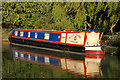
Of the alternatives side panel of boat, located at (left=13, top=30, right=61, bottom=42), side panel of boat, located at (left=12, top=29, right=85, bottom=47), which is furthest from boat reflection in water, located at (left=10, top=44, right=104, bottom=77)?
side panel of boat, located at (left=13, top=30, right=61, bottom=42)

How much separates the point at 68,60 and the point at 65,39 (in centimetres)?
474

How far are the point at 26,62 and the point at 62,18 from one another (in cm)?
1145

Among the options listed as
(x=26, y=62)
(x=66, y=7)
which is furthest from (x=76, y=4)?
(x=26, y=62)

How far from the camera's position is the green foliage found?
29.1m

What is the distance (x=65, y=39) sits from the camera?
91.0 ft

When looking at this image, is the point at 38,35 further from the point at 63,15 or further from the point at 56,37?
the point at 63,15

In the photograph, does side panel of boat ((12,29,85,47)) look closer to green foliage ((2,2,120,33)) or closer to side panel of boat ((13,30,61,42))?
side panel of boat ((13,30,61,42))

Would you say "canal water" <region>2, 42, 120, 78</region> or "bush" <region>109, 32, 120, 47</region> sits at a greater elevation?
"bush" <region>109, 32, 120, 47</region>

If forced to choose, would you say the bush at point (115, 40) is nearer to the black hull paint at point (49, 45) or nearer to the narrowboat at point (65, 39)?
the narrowboat at point (65, 39)

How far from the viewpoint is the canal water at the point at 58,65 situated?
18103mm

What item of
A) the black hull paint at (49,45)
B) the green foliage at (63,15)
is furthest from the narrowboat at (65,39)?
the green foliage at (63,15)

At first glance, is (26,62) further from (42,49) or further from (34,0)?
(34,0)

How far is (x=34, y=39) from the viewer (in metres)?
31.8

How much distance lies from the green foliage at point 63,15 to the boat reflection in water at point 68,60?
5.75 meters
